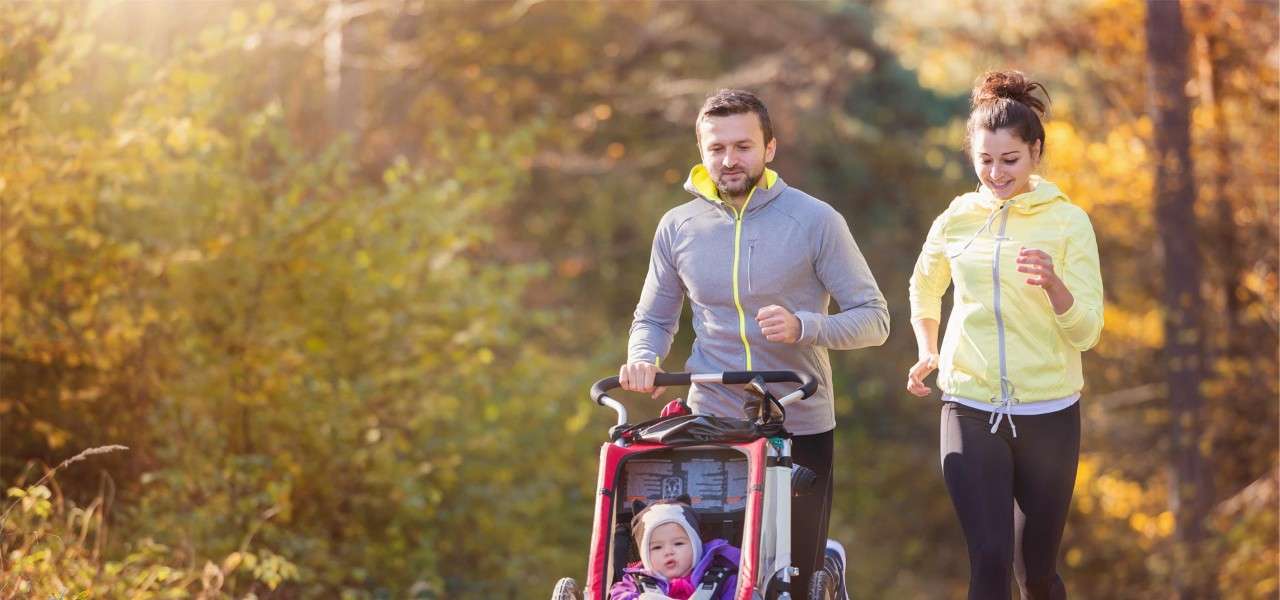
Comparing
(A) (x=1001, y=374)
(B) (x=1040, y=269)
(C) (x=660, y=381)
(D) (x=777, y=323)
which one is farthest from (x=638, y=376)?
(B) (x=1040, y=269)

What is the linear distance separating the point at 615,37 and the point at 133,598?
14.9m

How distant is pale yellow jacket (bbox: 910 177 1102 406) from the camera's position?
503cm

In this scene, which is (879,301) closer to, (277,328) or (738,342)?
(738,342)

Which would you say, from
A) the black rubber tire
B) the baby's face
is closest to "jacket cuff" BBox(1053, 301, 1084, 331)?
the black rubber tire

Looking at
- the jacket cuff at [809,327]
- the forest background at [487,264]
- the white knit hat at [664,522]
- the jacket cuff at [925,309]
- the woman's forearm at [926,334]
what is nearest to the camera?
the white knit hat at [664,522]

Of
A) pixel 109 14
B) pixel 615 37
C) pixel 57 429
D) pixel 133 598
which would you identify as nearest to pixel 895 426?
pixel 615 37

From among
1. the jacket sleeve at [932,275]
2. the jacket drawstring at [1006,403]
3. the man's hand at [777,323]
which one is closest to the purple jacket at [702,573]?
the man's hand at [777,323]

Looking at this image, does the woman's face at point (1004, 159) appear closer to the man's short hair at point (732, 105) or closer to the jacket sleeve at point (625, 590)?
the man's short hair at point (732, 105)

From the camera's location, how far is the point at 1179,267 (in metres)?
16.6

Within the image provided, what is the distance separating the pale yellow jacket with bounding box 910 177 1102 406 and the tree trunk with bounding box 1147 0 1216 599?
38.1 feet

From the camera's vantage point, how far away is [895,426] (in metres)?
23.8

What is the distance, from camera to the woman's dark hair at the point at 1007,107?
16.5 feet

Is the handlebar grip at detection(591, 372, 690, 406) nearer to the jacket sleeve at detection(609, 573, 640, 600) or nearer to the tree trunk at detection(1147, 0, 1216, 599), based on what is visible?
the jacket sleeve at detection(609, 573, 640, 600)

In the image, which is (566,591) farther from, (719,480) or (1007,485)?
(1007,485)
